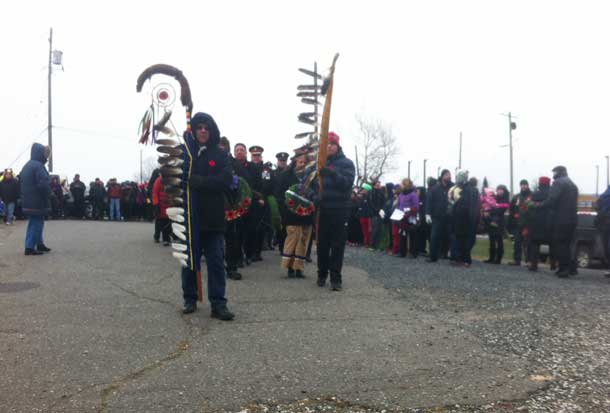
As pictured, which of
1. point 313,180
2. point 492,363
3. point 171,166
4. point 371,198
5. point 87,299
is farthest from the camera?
point 371,198

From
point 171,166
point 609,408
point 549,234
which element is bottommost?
point 609,408

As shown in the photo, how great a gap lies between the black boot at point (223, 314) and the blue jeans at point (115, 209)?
1978cm

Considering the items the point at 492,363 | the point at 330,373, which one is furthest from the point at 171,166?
the point at 492,363

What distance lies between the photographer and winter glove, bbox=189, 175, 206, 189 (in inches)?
221

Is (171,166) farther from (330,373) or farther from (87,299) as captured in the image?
(330,373)

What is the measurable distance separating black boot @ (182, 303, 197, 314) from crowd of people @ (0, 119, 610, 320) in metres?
0.01

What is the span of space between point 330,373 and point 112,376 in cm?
159

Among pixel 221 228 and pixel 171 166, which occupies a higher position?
pixel 171 166

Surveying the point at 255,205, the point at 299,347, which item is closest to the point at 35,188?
the point at 255,205

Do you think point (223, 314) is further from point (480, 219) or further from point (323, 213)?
point (480, 219)

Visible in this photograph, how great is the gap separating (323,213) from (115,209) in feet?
60.8

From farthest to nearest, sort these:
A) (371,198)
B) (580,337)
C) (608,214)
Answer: (371,198), (608,214), (580,337)

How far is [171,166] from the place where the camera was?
571cm

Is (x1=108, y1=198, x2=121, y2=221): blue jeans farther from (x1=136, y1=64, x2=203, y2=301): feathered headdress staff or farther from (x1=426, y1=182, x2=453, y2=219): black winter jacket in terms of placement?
(x1=136, y1=64, x2=203, y2=301): feathered headdress staff
